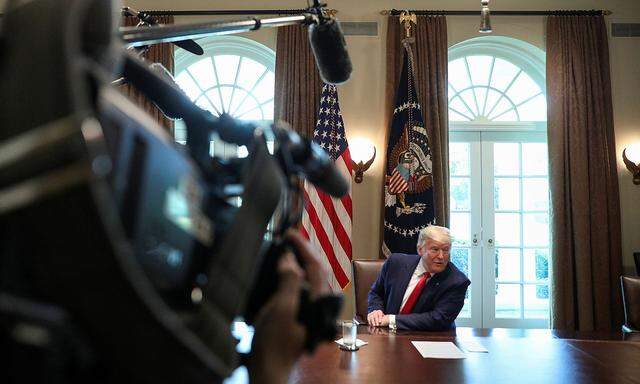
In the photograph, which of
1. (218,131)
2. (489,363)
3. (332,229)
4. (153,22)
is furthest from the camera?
(332,229)

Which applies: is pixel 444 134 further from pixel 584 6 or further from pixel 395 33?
pixel 584 6

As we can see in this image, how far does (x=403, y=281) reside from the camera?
312 cm

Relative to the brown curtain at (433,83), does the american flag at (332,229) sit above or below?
below

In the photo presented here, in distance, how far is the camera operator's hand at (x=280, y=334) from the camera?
37 cm

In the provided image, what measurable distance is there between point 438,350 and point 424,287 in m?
1.09

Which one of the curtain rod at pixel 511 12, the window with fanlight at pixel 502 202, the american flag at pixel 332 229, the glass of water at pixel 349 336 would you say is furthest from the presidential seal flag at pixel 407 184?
the glass of water at pixel 349 336

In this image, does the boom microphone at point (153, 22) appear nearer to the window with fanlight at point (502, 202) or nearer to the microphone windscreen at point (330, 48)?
the microphone windscreen at point (330, 48)

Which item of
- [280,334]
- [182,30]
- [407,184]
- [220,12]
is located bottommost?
[280,334]

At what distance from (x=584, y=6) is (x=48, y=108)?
581 cm

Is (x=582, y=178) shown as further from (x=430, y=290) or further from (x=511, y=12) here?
(x=430, y=290)

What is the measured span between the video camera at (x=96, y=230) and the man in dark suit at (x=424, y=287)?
249cm

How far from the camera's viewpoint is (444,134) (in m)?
4.78

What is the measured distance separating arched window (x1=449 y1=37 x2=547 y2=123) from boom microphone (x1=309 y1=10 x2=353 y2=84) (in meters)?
4.55

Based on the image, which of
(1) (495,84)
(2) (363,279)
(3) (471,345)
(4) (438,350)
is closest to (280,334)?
(4) (438,350)
